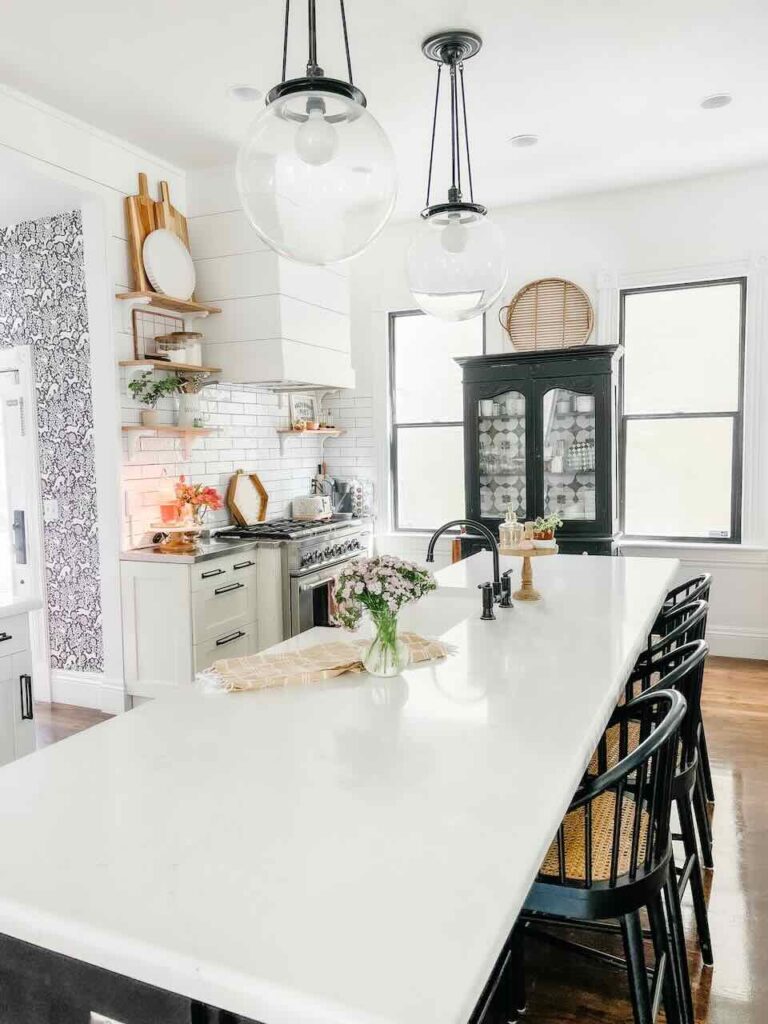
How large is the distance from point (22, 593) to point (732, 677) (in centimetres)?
427

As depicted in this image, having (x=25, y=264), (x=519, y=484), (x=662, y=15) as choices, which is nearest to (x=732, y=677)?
(x=519, y=484)

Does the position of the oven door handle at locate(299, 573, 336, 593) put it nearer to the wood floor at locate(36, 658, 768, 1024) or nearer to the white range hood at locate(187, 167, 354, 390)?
the white range hood at locate(187, 167, 354, 390)

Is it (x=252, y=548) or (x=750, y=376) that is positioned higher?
(x=750, y=376)

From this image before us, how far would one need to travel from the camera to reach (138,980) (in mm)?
981

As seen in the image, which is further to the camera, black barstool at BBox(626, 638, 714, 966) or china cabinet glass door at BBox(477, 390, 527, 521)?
china cabinet glass door at BBox(477, 390, 527, 521)

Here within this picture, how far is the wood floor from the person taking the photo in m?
1.95

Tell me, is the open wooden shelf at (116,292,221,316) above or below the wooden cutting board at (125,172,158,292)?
below

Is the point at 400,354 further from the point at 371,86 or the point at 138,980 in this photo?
the point at 138,980

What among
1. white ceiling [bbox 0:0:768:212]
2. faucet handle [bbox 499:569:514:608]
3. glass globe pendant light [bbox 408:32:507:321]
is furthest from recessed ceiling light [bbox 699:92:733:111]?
faucet handle [bbox 499:569:514:608]

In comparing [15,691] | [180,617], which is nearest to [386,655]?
[15,691]

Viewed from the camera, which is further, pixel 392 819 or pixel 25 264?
pixel 25 264

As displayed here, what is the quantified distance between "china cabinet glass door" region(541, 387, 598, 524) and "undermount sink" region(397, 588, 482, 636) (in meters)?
2.15

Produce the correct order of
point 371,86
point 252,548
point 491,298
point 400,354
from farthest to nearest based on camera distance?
point 400,354 → point 252,548 → point 371,86 → point 491,298

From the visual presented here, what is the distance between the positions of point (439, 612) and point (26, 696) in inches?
55.5
